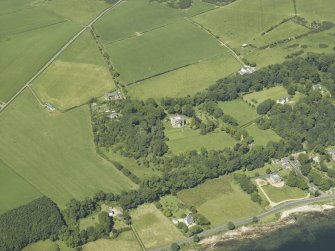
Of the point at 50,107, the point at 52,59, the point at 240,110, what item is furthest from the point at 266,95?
the point at 52,59

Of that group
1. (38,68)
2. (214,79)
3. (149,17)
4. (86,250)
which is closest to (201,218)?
(86,250)

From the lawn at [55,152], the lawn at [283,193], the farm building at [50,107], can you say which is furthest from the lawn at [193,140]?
the farm building at [50,107]

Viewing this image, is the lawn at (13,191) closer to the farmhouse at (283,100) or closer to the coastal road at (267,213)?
the coastal road at (267,213)

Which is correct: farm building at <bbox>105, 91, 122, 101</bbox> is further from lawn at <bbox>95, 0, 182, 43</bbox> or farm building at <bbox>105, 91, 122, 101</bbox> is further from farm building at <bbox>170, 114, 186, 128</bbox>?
lawn at <bbox>95, 0, 182, 43</bbox>

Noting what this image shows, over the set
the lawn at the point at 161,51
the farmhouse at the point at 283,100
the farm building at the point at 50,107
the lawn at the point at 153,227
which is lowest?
the farmhouse at the point at 283,100

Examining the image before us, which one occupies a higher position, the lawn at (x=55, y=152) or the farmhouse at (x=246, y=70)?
the lawn at (x=55, y=152)

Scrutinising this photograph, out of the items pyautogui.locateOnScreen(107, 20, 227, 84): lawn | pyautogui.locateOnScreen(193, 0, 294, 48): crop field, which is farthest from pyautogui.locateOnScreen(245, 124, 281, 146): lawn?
pyautogui.locateOnScreen(193, 0, 294, 48): crop field

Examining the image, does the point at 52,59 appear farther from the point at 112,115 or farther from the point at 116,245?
the point at 116,245
